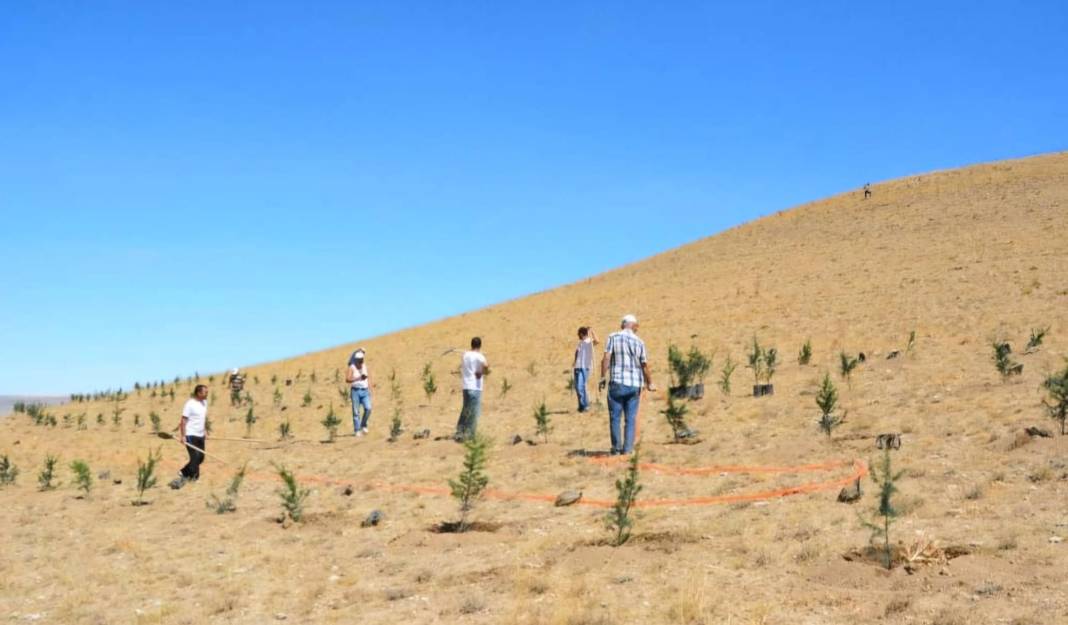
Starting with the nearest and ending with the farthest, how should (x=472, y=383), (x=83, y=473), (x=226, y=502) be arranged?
(x=226, y=502) < (x=83, y=473) < (x=472, y=383)

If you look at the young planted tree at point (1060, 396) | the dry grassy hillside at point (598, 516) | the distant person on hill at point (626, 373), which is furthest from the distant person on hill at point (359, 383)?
the young planted tree at point (1060, 396)

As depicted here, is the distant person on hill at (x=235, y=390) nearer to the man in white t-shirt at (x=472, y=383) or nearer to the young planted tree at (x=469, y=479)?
the man in white t-shirt at (x=472, y=383)

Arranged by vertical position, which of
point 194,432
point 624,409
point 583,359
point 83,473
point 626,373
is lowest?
point 83,473

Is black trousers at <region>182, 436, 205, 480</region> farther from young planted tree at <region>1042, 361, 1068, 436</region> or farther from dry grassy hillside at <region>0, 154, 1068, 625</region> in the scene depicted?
young planted tree at <region>1042, 361, 1068, 436</region>

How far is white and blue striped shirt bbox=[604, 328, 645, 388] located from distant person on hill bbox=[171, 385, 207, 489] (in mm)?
5530

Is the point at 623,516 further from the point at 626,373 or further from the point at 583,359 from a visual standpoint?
the point at 583,359

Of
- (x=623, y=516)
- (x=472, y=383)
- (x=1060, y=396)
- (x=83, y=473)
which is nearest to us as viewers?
(x=623, y=516)

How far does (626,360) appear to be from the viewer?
1059cm

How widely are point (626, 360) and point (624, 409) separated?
2.16 ft

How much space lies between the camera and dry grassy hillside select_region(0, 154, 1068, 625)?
5.39 metres

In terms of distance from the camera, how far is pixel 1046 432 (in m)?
9.04

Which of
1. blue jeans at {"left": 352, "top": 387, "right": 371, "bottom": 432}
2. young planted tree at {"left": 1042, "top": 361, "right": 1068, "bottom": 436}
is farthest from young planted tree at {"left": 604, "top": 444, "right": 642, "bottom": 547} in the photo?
blue jeans at {"left": 352, "top": 387, "right": 371, "bottom": 432}

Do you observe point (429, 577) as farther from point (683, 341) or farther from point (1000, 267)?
point (1000, 267)

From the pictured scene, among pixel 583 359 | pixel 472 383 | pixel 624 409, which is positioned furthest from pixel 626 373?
pixel 583 359
